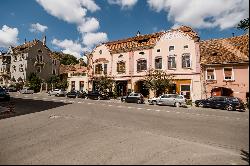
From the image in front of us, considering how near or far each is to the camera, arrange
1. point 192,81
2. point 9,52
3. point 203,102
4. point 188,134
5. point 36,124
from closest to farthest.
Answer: point 188,134
point 36,124
point 203,102
point 192,81
point 9,52

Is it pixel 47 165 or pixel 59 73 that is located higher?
pixel 59 73

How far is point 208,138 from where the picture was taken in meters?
10.5

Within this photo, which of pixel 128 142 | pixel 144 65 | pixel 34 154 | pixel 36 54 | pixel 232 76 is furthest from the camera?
pixel 36 54

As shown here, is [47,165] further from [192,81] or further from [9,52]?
[9,52]

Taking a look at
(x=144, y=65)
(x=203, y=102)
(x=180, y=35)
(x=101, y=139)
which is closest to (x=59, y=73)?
(x=144, y=65)

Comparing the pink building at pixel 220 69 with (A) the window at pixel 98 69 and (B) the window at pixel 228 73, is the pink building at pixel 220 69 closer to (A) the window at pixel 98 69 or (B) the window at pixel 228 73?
(B) the window at pixel 228 73

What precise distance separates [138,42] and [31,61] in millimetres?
33931

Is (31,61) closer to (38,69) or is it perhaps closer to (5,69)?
(38,69)

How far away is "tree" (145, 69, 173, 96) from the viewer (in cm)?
3181

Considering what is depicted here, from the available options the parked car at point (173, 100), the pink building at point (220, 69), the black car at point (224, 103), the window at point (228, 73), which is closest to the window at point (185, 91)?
the pink building at point (220, 69)

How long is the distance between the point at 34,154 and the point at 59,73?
62569 mm

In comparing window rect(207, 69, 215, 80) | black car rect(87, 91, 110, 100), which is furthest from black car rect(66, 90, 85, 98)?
window rect(207, 69, 215, 80)

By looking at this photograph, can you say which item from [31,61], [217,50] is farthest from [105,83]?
[31,61]

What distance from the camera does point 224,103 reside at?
79.3 ft
